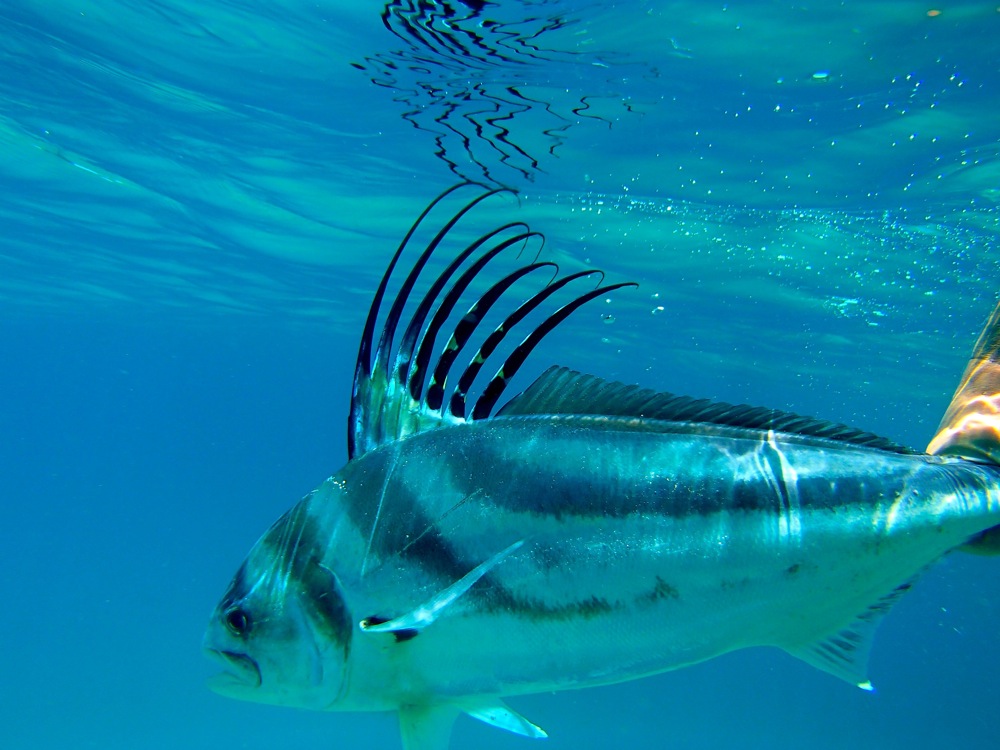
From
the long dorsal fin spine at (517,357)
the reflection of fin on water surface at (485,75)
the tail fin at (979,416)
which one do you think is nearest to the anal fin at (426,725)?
the long dorsal fin spine at (517,357)

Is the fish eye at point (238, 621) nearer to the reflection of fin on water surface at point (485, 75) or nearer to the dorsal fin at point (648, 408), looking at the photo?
the dorsal fin at point (648, 408)

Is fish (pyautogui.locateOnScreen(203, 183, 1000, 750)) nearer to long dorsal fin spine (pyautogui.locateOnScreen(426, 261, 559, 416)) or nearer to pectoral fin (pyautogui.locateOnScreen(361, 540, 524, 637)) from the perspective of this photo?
pectoral fin (pyautogui.locateOnScreen(361, 540, 524, 637))

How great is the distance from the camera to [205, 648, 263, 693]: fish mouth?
1.87 m

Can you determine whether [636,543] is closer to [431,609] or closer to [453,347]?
[431,609]

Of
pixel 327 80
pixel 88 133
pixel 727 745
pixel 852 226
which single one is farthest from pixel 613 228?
pixel 727 745

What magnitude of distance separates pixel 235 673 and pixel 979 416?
2425 millimetres

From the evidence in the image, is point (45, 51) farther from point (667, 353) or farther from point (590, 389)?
point (667, 353)

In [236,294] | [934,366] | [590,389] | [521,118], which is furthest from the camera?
[236,294]

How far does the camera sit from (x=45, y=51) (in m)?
11.3

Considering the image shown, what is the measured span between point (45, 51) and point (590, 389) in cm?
1331

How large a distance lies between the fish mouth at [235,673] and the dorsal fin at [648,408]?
3.17 ft

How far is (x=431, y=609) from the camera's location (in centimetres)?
159

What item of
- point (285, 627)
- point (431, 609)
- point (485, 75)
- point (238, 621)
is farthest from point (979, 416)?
point (485, 75)

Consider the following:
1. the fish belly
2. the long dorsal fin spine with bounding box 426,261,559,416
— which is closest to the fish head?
the fish belly
